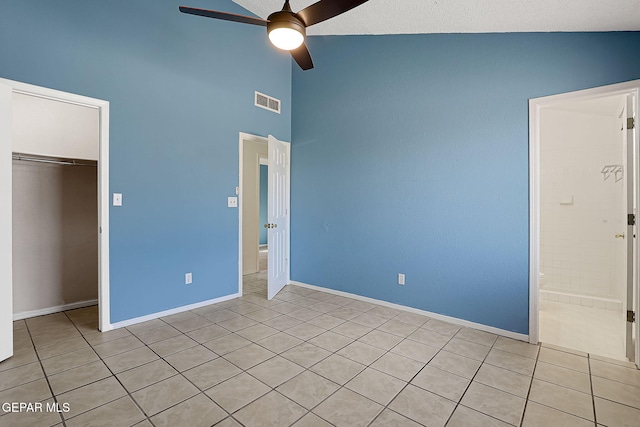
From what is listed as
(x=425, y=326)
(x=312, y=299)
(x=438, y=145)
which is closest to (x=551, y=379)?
(x=425, y=326)

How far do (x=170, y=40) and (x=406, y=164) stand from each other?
289 cm

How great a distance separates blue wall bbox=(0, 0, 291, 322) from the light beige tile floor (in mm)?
646

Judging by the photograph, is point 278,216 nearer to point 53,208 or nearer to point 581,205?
point 53,208

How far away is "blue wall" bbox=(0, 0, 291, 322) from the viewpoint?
2541 mm

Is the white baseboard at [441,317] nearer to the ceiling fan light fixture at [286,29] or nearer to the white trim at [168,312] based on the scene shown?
the white trim at [168,312]

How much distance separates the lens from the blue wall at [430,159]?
2.71 m

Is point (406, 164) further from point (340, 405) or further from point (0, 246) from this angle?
point (0, 246)

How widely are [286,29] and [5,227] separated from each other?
2.51 metres

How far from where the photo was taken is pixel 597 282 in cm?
393

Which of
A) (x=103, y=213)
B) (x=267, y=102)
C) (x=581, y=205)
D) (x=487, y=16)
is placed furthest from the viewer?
(x=267, y=102)

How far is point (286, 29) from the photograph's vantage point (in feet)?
6.31

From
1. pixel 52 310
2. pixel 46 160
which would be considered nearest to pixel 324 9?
pixel 46 160

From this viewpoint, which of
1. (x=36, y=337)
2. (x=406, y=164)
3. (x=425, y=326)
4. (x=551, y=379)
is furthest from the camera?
(x=406, y=164)

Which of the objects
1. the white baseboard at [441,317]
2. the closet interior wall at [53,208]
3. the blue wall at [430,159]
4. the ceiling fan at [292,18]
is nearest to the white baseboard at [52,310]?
the closet interior wall at [53,208]
